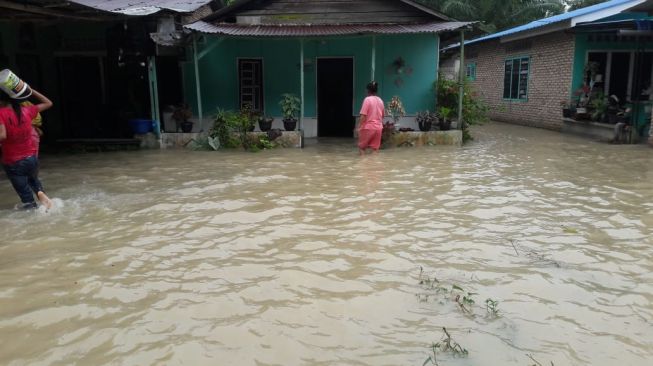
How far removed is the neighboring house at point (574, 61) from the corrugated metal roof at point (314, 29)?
3795 millimetres

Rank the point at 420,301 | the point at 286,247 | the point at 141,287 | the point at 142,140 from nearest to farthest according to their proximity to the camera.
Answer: the point at 420,301 < the point at 141,287 < the point at 286,247 < the point at 142,140

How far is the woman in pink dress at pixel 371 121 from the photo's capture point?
10.4m

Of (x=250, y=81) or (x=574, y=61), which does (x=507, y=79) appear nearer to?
(x=574, y=61)

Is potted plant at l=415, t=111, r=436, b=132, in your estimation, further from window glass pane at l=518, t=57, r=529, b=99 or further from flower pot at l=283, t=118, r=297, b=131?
window glass pane at l=518, t=57, r=529, b=99

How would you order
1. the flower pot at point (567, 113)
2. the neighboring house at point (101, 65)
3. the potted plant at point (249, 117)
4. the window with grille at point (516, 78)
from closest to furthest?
the neighboring house at point (101, 65) < the potted plant at point (249, 117) < the flower pot at point (567, 113) < the window with grille at point (516, 78)

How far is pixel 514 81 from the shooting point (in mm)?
18656

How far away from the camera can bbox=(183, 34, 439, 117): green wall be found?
13297 millimetres

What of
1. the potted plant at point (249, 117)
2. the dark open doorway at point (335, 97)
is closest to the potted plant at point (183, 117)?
the potted plant at point (249, 117)

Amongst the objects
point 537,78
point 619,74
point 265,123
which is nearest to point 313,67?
point 265,123

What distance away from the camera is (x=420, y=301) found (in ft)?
12.6

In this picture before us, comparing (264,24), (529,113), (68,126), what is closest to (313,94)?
(264,24)

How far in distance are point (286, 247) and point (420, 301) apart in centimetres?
165

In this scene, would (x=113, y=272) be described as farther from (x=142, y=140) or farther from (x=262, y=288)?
(x=142, y=140)

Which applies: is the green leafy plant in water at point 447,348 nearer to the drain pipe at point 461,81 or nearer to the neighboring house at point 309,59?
the drain pipe at point 461,81
